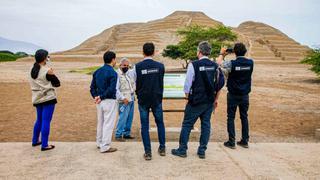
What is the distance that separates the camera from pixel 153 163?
225 inches

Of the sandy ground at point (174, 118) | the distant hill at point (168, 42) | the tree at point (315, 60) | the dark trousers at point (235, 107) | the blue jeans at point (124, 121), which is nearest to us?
the dark trousers at point (235, 107)

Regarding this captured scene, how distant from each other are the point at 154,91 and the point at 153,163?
1.19 metres

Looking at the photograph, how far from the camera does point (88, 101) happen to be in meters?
13.9

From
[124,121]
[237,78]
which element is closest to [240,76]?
[237,78]

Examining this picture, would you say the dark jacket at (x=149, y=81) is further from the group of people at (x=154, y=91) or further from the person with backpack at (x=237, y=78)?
the person with backpack at (x=237, y=78)

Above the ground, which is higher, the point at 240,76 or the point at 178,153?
the point at 240,76

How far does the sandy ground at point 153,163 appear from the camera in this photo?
520 centimetres

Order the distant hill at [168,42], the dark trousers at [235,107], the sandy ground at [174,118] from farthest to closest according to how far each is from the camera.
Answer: the distant hill at [168,42] → the sandy ground at [174,118] → the dark trousers at [235,107]

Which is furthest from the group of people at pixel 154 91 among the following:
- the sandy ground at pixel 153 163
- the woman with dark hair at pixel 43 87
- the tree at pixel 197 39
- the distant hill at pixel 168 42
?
the distant hill at pixel 168 42

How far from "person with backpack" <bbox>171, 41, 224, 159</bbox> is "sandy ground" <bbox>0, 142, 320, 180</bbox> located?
0.41 m

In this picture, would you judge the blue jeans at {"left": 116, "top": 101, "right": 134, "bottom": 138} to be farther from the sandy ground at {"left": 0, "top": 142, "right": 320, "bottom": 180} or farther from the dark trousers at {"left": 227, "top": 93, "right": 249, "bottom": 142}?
the dark trousers at {"left": 227, "top": 93, "right": 249, "bottom": 142}

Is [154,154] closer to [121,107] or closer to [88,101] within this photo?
[121,107]

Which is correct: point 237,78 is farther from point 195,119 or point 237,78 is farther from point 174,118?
point 174,118

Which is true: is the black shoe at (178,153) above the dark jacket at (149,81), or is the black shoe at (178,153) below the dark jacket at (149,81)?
below
